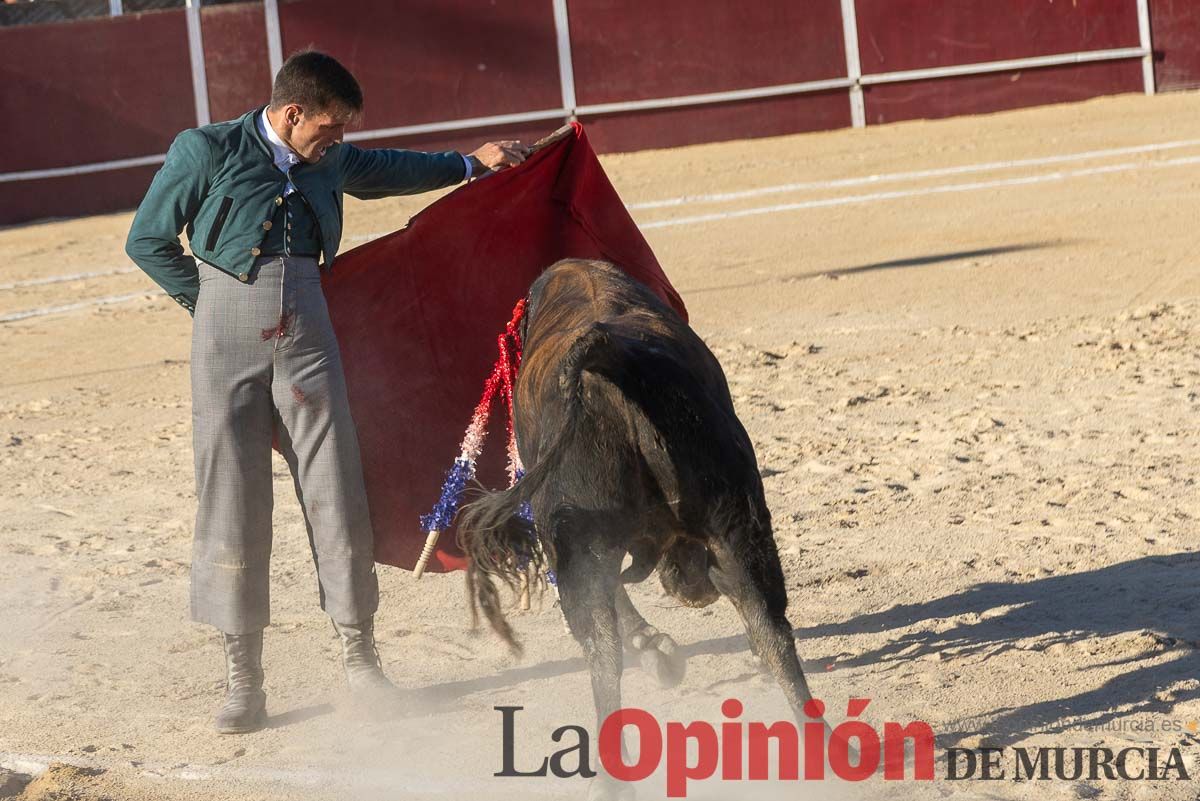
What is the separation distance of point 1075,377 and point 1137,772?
3331 millimetres

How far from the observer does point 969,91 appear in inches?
506

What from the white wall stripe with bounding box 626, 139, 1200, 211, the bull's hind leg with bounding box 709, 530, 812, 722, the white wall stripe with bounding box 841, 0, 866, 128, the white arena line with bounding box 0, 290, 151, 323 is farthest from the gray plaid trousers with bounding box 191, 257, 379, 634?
the white wall stripe with bounding box 841, 0, 866, 128

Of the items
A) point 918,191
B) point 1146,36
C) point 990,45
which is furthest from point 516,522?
A: point 1146,36

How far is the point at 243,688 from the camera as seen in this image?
3650 millimetres

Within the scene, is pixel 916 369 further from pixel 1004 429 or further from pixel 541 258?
pixel 541 258

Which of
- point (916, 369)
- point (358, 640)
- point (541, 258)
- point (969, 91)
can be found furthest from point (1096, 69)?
point (358, 640)

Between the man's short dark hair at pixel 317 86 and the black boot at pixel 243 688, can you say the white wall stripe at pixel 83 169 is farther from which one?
the man's short dark hair at pixel 317 86

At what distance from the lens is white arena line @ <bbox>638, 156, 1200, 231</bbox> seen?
10.3m

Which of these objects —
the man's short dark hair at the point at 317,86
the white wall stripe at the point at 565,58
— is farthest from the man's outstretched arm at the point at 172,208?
the white wall stripe at the point at 565,58

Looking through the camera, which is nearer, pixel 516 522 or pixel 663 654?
pixel 516 522

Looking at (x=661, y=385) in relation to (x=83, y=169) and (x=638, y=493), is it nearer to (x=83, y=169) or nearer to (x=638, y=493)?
(x=638, y=493)

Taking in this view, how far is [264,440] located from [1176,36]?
11180 millimetres

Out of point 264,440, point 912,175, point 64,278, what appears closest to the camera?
point 264,440

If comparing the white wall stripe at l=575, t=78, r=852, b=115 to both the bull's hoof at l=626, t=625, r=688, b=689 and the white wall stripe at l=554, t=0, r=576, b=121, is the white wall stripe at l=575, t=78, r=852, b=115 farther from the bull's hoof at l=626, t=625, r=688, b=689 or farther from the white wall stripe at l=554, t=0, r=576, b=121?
the bull's hoof at l=626, t=625, r=688, b=689
